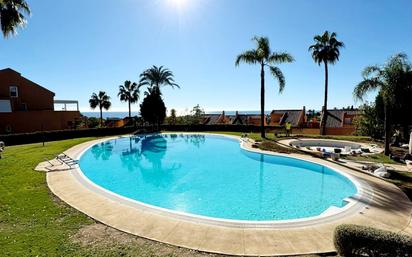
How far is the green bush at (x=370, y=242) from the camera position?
13.4 ft

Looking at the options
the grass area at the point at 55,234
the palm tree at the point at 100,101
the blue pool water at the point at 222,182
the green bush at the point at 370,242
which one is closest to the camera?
the green bush at the point at 370,242

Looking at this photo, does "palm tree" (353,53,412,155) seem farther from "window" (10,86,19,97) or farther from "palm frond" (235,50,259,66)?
"window" (10,86,19,97)

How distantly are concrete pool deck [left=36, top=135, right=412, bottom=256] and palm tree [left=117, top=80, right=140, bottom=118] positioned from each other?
3524 cm

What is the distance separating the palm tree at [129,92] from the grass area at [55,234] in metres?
34.9

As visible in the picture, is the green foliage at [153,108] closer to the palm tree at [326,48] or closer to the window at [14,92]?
the window at [14,92]

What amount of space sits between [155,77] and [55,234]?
32334 mm

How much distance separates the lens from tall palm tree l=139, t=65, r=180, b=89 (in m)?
36.1

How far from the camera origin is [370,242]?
13.9 feet

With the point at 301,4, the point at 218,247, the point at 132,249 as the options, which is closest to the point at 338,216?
the point at 218,247

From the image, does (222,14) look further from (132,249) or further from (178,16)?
(132,249)

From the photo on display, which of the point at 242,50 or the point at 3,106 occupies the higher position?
the point at 242,50

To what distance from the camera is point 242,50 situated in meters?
23.5

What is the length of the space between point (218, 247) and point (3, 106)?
121 feet

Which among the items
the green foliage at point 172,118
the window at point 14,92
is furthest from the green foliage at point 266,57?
the window at point 14,92
